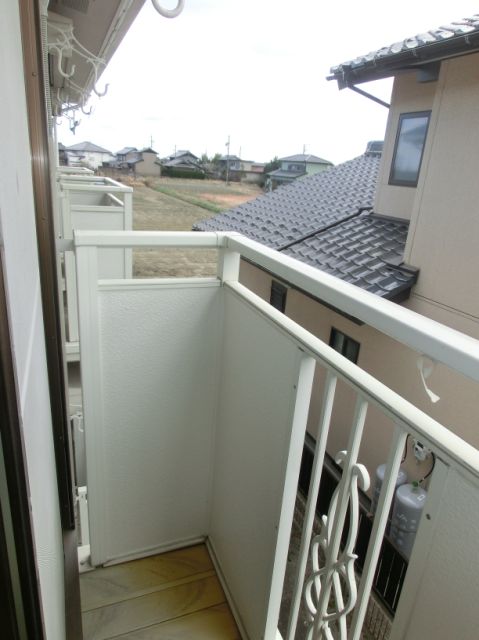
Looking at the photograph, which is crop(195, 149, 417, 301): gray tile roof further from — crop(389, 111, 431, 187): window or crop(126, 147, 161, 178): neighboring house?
crop(126, 147, 161, 178): neighboring house

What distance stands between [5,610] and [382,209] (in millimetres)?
5091

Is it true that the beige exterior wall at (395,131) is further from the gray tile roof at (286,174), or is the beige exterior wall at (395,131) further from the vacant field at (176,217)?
the gray tile roof at (286,174)

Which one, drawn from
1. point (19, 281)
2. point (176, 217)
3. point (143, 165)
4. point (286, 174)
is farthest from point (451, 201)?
point (143, 165)

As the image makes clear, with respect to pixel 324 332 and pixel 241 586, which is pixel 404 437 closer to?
pixel 241 586

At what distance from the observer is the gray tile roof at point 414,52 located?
9.62 ft

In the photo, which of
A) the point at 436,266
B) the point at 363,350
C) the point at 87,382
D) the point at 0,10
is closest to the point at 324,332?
the point at 363,350

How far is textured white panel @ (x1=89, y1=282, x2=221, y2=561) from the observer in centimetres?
145

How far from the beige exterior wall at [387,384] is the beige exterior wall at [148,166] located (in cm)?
2410

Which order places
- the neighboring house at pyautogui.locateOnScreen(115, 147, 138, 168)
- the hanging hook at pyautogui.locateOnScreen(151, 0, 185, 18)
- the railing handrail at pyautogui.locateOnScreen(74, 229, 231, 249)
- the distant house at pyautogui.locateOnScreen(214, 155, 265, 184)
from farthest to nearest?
the neighboring house at pyautogui.locateOnScreen(115, 147, 138, 168) → the distant house at pyautogui.locateOnScreen(214, 155, 265, 184) → the hanging hook at pyautogui.locateOnScreen(151, 0, 185, 18) → the railing handrail at pyautogui.locateOnScreen(74, 229, 231, 249)

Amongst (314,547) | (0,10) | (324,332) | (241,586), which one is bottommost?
(324,332)

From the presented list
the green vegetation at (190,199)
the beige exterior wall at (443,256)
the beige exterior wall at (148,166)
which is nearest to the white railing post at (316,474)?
the beige exterior wall at (443,256)

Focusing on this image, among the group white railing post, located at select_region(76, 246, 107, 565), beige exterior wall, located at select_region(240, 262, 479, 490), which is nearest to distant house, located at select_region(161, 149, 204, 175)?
beige exterior wall, located at select_region(240, 262, 479, 490)

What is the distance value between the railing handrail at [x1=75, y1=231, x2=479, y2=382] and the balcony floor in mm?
1267

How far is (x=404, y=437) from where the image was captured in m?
0.68
